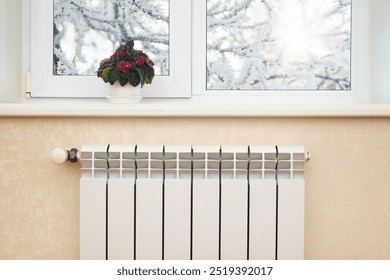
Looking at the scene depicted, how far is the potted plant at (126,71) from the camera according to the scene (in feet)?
5.94

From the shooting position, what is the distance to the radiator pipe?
1.70m

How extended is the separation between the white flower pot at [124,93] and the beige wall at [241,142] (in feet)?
0.25

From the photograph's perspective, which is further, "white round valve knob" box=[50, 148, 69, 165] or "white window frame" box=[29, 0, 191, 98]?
"white window frame" box=[29, 0, 191, 98]

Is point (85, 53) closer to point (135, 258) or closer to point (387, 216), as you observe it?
point (135, 258)

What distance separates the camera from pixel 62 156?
171cm

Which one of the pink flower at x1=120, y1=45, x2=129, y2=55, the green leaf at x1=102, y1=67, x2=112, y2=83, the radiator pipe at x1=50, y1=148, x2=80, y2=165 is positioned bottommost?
the radiator pipe at x1=50, y1=148, x2=80, y2=165

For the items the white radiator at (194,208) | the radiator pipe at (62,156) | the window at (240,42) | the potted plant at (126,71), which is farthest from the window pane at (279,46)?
the radiator pipe at (62,156)

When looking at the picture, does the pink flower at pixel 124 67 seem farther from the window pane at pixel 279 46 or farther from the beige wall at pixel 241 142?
the window pane at pixel 279 46

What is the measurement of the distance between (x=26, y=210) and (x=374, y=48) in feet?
4.17

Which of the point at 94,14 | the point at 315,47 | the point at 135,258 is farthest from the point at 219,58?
the point at 135,258

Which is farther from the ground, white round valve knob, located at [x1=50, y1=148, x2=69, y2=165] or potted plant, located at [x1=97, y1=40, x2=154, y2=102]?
potted plant, located at [x1=97, y1=40, x2=154, y2=102]

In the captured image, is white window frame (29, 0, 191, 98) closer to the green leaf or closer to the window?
the window

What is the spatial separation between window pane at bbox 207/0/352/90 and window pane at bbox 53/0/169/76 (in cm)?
17

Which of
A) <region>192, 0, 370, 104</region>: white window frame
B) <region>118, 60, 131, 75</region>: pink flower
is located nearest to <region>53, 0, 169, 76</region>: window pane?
<region>192, 0, 370, 104</region>: white window frame
